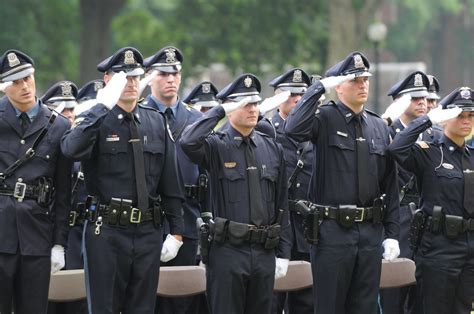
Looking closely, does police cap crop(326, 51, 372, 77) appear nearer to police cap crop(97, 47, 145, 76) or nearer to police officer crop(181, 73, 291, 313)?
police officer crop(181, 73, 291, 313)

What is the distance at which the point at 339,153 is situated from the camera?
33.8 feet

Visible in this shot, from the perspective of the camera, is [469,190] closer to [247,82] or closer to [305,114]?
[305,114]

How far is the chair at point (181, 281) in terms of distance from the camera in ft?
35.3

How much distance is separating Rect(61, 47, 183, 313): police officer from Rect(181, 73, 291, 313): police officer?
1.20ft

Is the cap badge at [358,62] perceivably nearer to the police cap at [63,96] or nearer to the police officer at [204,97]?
the police officer at [204,97]

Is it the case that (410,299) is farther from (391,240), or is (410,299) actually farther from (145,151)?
(145,151)

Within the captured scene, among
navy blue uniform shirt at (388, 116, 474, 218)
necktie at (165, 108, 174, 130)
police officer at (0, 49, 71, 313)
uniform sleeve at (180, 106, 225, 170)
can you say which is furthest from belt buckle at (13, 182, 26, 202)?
navy blue uniform shirt at (388, 116, 474, 218)

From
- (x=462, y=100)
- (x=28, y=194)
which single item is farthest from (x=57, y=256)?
(x=462, y=100)

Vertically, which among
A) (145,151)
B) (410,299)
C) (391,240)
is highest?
(145,151)

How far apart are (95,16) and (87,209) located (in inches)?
1046

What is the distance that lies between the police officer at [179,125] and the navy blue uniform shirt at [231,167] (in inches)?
55.7

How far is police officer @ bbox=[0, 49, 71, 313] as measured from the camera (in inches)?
374

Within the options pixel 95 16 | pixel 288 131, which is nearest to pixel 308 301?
pixel 288 131

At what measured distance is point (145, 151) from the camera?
31.8ft
